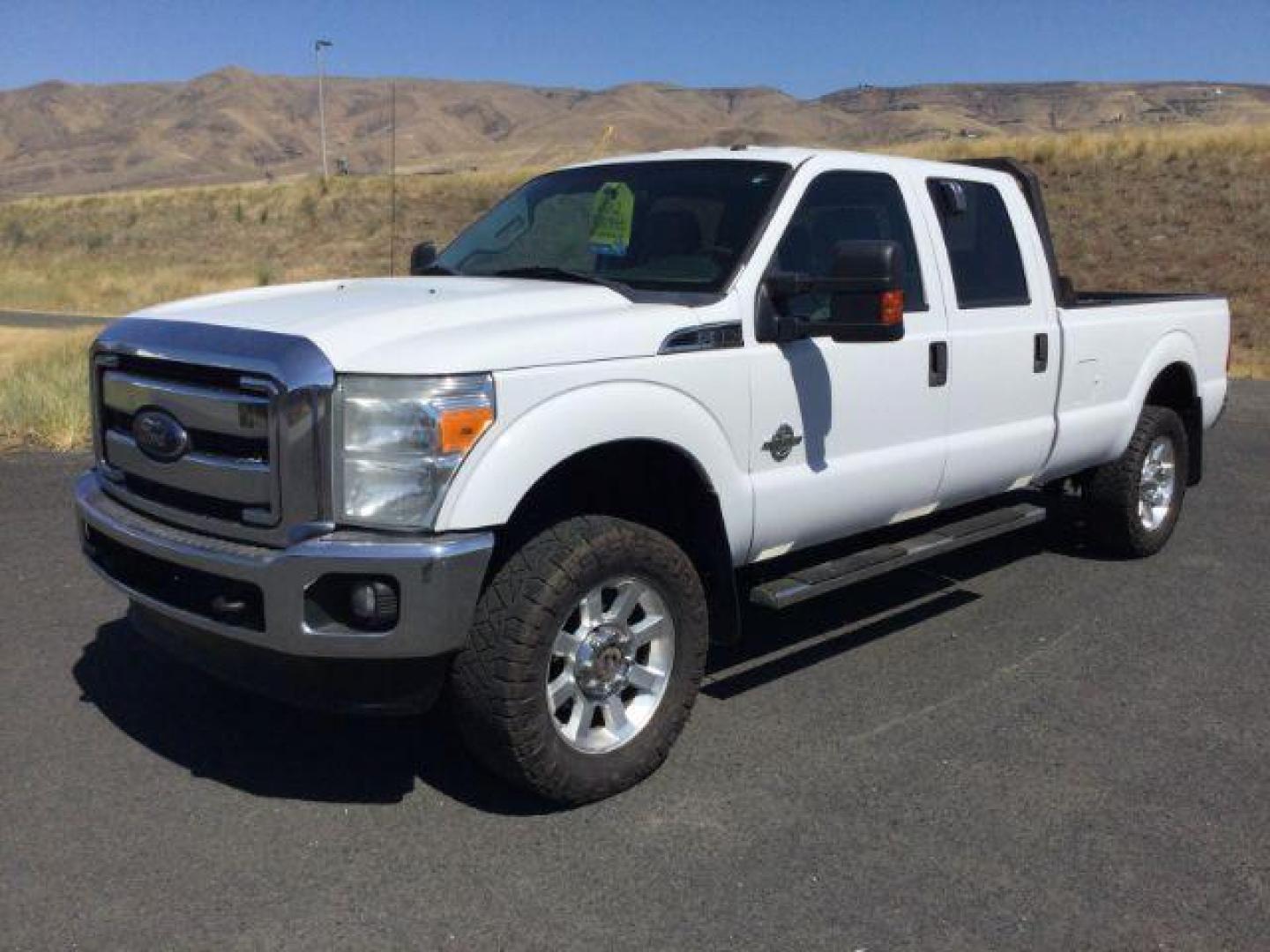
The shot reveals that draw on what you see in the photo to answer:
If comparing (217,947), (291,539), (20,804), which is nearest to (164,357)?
(291,539)

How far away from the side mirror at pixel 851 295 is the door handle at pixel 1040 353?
5.34 feet

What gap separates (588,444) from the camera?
12.0ft

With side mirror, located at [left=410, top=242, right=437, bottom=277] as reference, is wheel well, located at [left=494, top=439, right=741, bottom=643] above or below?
below

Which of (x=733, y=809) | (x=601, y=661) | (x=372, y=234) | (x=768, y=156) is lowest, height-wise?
(x=733, y=809)

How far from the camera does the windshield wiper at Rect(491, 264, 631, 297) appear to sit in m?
4.34

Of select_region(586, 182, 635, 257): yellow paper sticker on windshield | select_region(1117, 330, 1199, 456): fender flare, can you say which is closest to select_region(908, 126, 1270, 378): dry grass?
select_region(1117, 330, 1199, 456): fender flare

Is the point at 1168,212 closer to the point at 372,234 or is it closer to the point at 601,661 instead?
the point at 372,234

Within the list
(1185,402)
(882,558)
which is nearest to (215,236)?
(1185,402)

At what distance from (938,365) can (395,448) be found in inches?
98.4

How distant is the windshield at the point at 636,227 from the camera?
4.46 metres

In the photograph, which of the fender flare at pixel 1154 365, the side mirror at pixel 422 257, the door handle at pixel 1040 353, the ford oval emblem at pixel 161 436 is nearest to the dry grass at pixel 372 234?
the side mirror at pixel 422 257

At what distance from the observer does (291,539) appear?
11.1 feet

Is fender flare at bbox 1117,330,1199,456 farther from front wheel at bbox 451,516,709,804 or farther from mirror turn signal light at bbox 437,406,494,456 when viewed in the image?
mirror turn signal light at bbox 437,406,494,456

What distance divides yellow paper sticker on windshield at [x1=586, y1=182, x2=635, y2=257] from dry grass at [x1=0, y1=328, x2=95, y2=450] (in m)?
5.74
